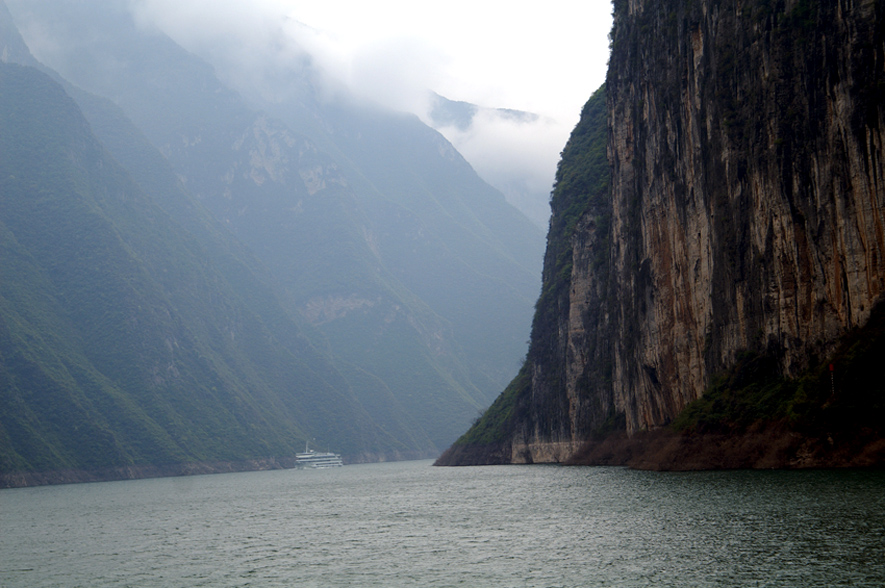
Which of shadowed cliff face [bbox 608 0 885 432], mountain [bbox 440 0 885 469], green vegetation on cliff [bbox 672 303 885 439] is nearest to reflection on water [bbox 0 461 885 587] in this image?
green vegetation on cliff [bbox 672 303 885 439]

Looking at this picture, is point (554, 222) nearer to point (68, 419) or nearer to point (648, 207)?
point (648, 207)

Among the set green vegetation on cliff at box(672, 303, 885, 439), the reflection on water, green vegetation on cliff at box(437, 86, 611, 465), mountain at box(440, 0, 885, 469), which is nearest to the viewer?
the reflection on water

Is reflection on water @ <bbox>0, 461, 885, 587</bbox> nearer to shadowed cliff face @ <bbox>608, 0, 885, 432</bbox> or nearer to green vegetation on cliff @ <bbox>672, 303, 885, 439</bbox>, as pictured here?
green vegetation on cliff @ <bbox>672, 303, 885, 439</bbox>

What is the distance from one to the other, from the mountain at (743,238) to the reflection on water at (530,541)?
187 inches

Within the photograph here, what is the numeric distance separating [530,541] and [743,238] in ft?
111

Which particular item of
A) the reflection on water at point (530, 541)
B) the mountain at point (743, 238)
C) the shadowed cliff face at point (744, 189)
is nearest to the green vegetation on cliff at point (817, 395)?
the mountain at point (743, 238)

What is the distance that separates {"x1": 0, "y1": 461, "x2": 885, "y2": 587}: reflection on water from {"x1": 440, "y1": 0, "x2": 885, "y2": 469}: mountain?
4.74 m

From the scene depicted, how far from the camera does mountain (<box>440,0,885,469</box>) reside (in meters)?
52.2

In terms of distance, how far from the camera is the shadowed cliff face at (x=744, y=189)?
175ft

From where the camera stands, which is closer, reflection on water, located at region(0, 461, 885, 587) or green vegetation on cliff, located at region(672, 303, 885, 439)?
reflection on water, located at region(0, 461, 885, 587)

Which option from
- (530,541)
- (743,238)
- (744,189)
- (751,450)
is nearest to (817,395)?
(751,450)

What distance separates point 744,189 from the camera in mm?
65062

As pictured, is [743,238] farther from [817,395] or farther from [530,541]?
[530,541]

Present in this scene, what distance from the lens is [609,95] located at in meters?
108
